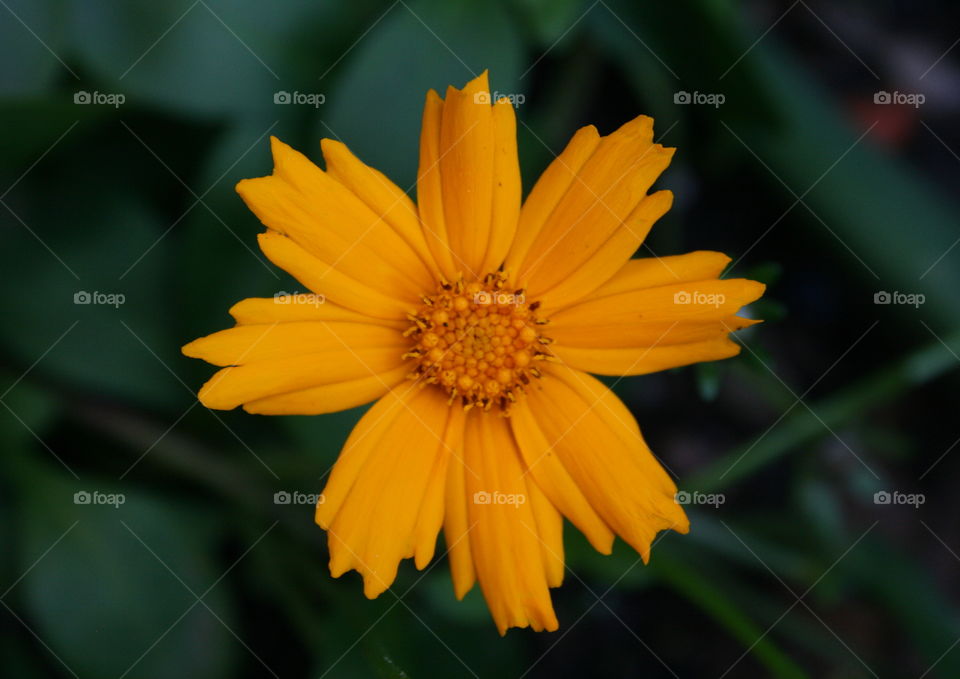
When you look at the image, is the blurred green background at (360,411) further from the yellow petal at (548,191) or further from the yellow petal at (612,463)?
the yellow petal at (548,191)

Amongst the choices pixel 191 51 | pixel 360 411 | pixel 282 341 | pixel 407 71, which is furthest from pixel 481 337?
pixel 191 51

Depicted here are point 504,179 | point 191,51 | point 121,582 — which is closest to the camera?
point 504,179

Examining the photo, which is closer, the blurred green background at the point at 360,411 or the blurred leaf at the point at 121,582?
the blurred green background at the point at 360,411

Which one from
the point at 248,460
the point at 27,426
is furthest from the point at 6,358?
the point at 248,460

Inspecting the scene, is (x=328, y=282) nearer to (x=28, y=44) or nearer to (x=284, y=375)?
(x=284, y=375)

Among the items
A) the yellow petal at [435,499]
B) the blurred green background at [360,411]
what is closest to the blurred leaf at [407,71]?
the blurred green background at [360,411]

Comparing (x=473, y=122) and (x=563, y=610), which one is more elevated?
(x=473, y=122)

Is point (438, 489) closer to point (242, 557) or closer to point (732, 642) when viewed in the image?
Result: point (242, 557)
